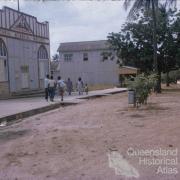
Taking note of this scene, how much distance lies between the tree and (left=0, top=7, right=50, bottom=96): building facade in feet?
22.5

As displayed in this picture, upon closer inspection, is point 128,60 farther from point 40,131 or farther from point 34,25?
point 40,131

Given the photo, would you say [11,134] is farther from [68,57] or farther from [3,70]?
[68,57]

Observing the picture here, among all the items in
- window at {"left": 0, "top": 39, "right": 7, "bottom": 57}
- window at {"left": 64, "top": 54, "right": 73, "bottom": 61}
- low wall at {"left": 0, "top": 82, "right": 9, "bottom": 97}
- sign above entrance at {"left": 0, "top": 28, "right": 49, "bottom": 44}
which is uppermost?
sign above entrance at {"left": 0, "top": 28, "right": 49, "bottom": 44}

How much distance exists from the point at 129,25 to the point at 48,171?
33586 millimetres

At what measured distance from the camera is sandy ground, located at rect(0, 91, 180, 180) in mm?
7293

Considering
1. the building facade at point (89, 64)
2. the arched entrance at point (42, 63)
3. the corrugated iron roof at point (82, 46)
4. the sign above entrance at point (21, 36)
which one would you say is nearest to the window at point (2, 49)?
the sign above entrance at point (21, 36)

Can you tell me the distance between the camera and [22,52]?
35.8 m

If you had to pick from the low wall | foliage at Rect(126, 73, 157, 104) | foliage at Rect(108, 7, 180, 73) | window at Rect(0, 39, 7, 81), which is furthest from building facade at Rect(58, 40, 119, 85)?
foliage at Rect(126, 73, 157, 104)

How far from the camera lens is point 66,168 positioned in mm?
7691

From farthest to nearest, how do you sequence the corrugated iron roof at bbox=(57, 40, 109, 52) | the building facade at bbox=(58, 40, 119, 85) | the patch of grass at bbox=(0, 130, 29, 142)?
the corrugated iron roof at bbox=(57, 40, 109, 52), the building facade at bbox=(58, 40, 119, 85), the patch of grass at bbox=(0, 130, 29, 142)

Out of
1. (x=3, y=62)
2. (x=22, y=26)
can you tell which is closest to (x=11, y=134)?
(x=3, y=62)

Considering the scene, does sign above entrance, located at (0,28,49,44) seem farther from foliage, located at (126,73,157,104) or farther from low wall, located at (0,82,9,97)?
foliage, located at (126,73,157,104)

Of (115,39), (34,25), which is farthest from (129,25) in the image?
(34,25)

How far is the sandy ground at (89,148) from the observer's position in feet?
23.9
